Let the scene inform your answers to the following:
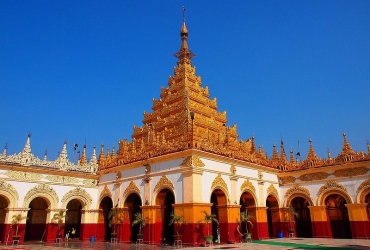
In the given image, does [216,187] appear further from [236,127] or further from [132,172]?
[236,127]

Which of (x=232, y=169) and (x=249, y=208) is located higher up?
(x=232, y=169)

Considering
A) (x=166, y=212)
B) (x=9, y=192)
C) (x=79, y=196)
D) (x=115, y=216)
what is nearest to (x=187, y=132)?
(x=166, y=212)

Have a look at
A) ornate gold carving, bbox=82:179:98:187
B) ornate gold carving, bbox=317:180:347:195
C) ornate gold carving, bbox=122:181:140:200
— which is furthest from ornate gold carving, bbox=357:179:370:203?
ornate gold carving, bbox=82:179:98:187

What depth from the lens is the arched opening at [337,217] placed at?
23609 millimetres

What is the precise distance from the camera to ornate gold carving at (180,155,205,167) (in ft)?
57.7

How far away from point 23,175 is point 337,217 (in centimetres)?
2288

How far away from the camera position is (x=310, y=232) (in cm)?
→ 2466

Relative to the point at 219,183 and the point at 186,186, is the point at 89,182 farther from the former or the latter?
the point at 219,183

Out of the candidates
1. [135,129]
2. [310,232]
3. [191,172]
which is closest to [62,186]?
[135,129]

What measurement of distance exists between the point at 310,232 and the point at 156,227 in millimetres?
12887

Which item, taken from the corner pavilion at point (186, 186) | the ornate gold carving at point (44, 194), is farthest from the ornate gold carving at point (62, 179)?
the ornate gold carving at point (44, 194)

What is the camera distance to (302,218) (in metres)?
25.5

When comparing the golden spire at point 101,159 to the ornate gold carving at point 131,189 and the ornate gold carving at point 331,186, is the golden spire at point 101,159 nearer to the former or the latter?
the ornate gold carving at point 131,189

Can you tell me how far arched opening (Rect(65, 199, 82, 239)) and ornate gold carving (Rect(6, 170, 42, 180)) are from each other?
16.6 ft
